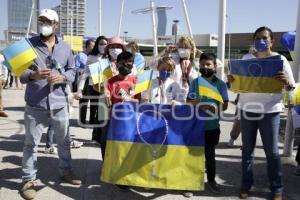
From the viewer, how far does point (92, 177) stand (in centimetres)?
544

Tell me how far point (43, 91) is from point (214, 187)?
94.4 inches

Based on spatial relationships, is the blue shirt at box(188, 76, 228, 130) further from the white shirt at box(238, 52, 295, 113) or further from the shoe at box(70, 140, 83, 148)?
the shoe at box(70, 140, 83, 148)

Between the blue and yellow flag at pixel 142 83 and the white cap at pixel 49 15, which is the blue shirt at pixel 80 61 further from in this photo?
the blue and yellow flag at pixel 142 83

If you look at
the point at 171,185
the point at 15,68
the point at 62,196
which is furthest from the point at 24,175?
the point at 171,185

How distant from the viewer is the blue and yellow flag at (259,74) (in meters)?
4.29

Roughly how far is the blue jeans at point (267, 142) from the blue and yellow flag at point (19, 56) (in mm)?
2547

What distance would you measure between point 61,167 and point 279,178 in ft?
8.92

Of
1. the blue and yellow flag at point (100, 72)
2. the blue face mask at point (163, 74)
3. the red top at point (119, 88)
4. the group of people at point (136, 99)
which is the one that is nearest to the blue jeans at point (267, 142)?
the group of people at point (136, 99)

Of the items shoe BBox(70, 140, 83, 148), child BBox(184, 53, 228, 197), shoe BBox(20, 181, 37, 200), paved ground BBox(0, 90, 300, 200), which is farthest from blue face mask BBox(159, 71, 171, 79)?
shoe BBox(70, 140, 83, 148)

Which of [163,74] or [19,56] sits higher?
[19,56]

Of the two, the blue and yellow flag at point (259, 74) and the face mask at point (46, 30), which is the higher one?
the face mask at point (46, 30)

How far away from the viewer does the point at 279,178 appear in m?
4.60

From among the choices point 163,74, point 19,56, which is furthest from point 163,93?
point 19,56

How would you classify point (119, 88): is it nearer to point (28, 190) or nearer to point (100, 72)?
point (100, 72)
